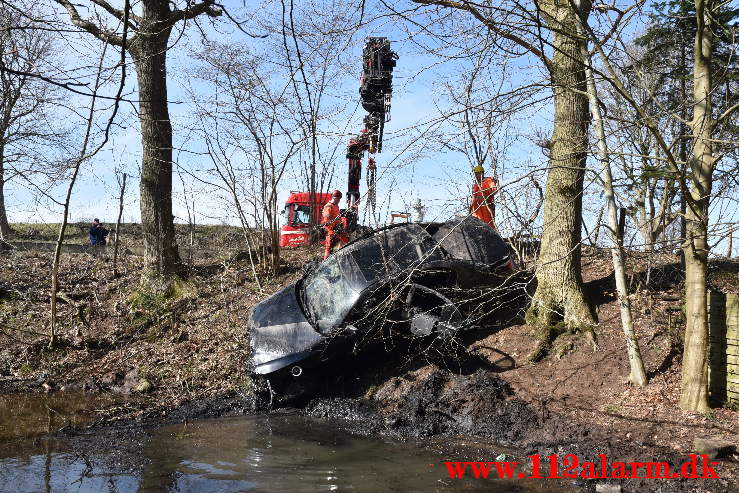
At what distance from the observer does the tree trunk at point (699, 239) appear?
6020 mm

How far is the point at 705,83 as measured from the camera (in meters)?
6.05

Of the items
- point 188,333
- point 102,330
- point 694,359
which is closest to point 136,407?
point 188,333

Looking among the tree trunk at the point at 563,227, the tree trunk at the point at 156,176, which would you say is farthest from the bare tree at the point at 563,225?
the tree trunk at the point at 156,176

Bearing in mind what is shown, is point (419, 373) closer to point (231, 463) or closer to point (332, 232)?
point (231, 463)

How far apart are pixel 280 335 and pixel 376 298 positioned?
1.41m

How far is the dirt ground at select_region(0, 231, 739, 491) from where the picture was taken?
6215mm

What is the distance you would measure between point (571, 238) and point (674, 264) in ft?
8.40

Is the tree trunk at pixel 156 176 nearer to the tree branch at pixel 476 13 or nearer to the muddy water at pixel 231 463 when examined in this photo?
the muddy water at pixel 231 463

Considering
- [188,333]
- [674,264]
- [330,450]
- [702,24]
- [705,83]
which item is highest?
[702,24]

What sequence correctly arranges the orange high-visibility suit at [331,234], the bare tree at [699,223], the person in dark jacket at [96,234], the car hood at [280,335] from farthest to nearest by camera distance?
the person in dark jacket at [96,234]
the orange high-visibility suit at [331,234]
the car hood at [280,335]
the bare tree at [699,223]

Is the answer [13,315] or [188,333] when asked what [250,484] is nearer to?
[188,333]

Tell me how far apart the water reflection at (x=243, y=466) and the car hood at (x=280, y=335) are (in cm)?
94

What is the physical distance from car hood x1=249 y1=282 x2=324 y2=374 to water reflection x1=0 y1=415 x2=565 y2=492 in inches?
37.0

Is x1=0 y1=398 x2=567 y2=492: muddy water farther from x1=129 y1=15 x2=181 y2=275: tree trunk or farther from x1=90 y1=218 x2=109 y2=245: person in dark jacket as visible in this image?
x1=90 y1=218 x2=109 y2=245: person in dark jacket
